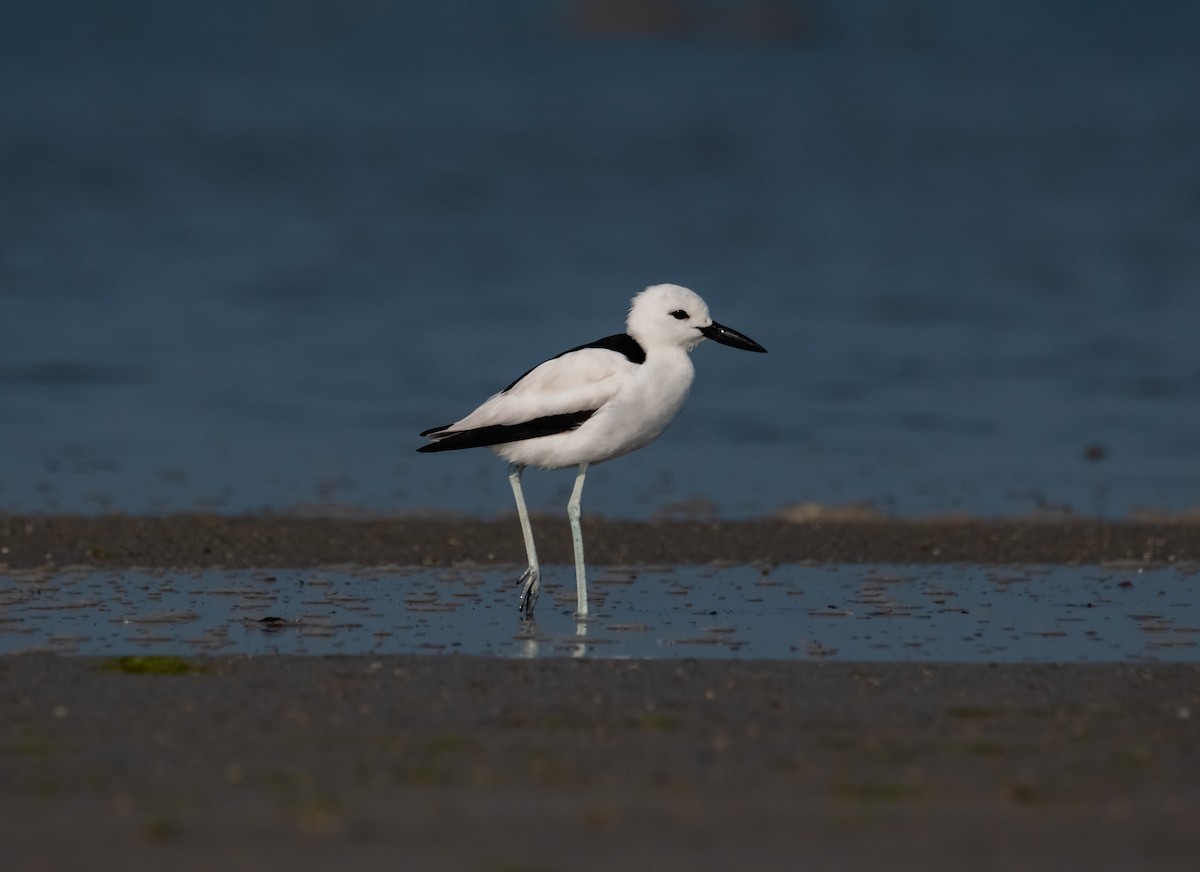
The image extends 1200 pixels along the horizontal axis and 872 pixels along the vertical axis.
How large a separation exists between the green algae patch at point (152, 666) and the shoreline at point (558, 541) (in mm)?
2558

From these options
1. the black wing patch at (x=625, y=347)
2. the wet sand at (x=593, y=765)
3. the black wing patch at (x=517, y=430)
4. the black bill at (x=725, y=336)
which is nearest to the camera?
the wet sand at (x=593, y=765)

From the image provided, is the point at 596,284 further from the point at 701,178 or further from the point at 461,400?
the point at 701,178

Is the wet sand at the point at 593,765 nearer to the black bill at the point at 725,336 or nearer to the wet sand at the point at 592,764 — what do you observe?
the wet sand at the point at 592,764

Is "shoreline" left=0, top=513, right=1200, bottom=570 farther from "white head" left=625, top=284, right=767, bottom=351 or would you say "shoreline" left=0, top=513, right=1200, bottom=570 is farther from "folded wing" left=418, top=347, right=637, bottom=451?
"white head" left=625, top=284, right=767, bottom=351

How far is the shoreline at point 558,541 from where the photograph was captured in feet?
34.8

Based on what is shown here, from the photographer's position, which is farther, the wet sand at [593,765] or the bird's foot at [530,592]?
the bird's foot at [530,592]

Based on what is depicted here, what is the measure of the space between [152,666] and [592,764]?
2229 mm

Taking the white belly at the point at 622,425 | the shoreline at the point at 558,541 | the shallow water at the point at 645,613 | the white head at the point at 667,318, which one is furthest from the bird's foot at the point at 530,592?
the shoreline at the point at 558,541

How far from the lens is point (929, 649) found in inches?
327

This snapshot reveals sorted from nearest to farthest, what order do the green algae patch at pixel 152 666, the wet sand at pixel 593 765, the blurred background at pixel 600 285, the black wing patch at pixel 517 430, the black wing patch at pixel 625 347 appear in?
the wet sand at pixel 593 765, the green algae patch at pixel 152 666, the black wing patch at pixel 517 430, the black wing patch at pixel 625 347, the blurred background at pixel 600 285

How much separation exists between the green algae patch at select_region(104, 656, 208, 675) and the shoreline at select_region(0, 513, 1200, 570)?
2.56 metres

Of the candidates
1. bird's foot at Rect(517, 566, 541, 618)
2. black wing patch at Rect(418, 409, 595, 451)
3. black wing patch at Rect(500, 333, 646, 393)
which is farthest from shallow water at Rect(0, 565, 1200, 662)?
black wing patch at Rect(500, 333, 646, 393)

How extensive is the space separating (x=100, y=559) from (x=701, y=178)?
94.5 feet

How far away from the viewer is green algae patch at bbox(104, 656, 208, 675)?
7.57m
